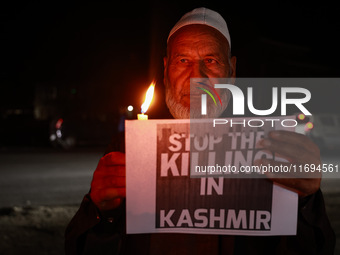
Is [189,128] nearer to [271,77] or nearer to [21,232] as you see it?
[21,232]

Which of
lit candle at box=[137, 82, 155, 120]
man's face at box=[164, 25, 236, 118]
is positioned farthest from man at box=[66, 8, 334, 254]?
lit candle at box=[137, 82, 155, 120]

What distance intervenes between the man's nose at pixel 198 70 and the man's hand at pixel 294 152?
18.2 inches

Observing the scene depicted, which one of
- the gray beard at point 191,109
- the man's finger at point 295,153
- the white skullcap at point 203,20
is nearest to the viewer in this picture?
the man's finger at point 295,153

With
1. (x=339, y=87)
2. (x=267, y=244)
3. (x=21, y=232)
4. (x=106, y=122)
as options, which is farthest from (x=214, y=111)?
(x=339, y=87)

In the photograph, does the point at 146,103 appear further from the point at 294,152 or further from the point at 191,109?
the point at 294,152

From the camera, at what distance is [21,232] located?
185 inches

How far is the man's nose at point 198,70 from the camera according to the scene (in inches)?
58.7

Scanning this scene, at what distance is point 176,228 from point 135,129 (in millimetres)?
388

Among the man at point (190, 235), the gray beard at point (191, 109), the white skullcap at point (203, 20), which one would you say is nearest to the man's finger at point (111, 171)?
the man at point (190, 235)

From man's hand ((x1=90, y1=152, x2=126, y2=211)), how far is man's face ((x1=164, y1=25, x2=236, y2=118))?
383mm

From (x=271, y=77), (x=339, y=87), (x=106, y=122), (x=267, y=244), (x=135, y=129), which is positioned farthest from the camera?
(x=271, y=77)

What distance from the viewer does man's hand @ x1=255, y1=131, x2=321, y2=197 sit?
111 cm

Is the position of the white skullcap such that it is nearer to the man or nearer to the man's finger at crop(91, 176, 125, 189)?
the man

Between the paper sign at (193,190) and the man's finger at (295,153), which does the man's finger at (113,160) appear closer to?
the paper sign at (193,190)
